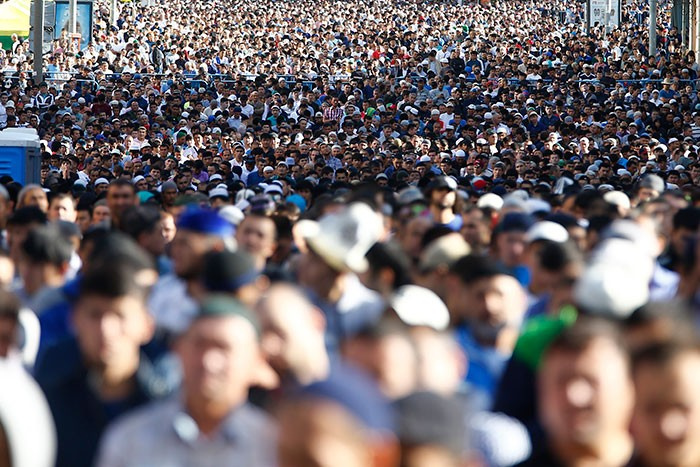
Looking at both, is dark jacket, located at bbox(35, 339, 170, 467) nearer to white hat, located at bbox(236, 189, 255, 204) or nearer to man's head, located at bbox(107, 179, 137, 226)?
Result: man's head, located at bbox(107, 179, 137, 226)

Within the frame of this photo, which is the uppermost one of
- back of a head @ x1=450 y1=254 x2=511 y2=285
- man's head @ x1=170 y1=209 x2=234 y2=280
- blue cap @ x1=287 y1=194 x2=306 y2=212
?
back of a head @ x1=450 y1=254 x2=511 y2=285

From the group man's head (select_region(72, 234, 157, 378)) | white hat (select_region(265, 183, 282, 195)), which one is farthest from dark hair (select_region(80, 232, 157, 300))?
white hat (select_region(265, 183, 282, 195))

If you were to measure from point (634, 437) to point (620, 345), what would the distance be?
296mm

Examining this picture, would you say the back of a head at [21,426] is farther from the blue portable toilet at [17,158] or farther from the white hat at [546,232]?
the blue portable toilet at [17,158]

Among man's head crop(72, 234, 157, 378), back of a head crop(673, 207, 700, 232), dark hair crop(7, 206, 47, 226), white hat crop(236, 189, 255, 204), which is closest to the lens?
man's head crop(72, 234, 157, 378)

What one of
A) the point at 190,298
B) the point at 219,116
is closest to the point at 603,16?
the point at 219,116

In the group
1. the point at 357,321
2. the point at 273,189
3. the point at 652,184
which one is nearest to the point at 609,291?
the point at 357,321

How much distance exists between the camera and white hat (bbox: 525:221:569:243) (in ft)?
24.7

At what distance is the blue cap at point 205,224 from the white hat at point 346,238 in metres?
0.57

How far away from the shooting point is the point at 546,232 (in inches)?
303

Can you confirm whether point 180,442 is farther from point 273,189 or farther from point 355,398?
point 273,189

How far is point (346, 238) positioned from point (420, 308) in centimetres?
106

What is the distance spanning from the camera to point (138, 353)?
15.4 ft

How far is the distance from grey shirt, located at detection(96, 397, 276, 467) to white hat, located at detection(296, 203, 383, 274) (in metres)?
2.30
